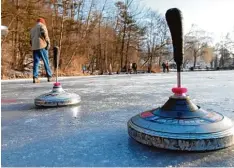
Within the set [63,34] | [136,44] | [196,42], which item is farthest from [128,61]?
[196,42]

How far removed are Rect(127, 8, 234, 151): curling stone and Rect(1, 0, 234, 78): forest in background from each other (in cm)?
943

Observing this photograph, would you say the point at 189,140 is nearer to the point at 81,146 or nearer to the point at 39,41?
the point at 81,146

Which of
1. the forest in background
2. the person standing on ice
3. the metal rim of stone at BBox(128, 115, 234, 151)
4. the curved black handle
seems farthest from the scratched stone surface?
the forest in background

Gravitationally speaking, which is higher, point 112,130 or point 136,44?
point 136,44

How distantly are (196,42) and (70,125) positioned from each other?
1831 inches

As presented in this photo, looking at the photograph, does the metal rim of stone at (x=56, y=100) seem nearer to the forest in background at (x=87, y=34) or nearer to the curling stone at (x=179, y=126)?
the curling stone at (x=179, y=126)

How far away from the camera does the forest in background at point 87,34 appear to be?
13195mm

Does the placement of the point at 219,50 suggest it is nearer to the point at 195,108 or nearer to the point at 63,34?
the point at 63,34

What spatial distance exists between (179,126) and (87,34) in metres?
18.7

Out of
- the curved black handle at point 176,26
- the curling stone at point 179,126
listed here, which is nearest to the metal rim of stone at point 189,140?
the curling stone at point 179,126

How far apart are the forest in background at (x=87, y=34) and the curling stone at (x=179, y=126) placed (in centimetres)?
943

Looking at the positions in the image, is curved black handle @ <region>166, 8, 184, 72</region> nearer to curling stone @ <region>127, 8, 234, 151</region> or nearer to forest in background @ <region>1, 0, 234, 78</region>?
curling stone @ <region>127, 8, 234, 151</region>

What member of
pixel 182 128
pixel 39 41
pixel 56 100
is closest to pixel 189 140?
pixel 182 128

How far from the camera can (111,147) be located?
122 centimetres
